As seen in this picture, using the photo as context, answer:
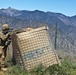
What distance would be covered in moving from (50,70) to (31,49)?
1659mm

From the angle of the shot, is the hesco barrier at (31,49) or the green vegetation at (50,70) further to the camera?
the hesco barrier at (31,49)

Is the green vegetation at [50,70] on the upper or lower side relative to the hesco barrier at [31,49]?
lower

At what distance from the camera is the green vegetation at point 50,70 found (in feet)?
48.9

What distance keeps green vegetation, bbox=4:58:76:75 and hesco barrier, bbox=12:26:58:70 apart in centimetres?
37

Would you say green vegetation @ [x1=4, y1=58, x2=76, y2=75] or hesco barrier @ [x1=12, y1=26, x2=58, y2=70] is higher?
hesco barrier @ [x1=12, y1=26, x2=58, y2=70]

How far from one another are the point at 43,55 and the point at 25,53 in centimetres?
96

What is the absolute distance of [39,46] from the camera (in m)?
16.2

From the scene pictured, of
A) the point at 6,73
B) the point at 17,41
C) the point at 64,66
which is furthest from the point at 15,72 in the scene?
the point at 64,66

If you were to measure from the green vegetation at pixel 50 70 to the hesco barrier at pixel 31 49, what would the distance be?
374 millimetres

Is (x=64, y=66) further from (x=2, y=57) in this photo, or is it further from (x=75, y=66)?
(x=2, y=57)

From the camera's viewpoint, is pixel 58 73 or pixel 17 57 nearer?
pixel 58 73

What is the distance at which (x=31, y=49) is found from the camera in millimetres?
16000

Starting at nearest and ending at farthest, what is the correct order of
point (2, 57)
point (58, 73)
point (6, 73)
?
1. point (58, 73)
2. point (6, 73)
3. point (2, 57)

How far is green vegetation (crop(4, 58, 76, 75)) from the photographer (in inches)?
587
